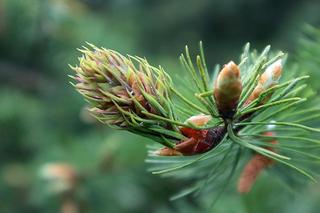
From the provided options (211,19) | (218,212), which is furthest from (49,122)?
(211,19)

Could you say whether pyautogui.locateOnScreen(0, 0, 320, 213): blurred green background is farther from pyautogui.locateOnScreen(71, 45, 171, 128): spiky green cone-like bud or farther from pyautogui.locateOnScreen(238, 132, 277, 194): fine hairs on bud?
pyautogui.locateOnScreen(71, 45, 171, 128): spiky green cone-like bud

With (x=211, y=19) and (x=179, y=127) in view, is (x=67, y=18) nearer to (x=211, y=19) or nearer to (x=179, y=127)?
(x=179, y=127)

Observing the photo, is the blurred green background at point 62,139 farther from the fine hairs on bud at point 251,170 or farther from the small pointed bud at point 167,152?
the small pointed bud at point 167,152

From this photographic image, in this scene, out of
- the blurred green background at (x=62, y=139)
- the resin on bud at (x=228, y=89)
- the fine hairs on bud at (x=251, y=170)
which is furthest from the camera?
the blurred green background at (x=62, y=139)

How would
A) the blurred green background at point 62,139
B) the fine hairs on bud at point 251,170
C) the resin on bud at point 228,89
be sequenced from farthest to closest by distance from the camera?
the blurred green background at point 62,139
the fine hairs on bud at point 251,170
the resin on bud at point 228,89

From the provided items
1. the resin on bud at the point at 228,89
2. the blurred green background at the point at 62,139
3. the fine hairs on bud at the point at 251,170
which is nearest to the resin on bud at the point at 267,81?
the resin on bud at the point at 228,89

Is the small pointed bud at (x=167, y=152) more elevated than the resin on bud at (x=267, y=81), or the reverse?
the resin on bud at (x=267, y=81)
